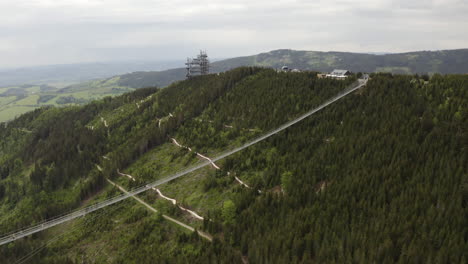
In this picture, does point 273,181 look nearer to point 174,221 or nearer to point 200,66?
point 174,221

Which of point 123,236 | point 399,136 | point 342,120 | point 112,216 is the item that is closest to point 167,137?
point 112,216

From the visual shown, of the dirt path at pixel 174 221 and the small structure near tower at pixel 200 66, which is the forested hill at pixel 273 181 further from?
the small structure near tower at pixel 200 66

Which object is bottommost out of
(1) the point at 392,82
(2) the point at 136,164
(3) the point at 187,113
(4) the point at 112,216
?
(4) the point at 112,216

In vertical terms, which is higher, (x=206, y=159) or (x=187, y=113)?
(x=187, y=113)

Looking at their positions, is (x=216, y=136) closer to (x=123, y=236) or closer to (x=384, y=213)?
(x=123, y=236)

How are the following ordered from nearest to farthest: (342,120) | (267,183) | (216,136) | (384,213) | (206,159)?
(384,213)
(267,183)
(342,120)
(206,159)
(216,136)

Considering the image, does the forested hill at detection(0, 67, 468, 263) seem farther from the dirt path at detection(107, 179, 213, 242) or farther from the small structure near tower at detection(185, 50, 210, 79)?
the small structure near tower at detection(185, 50, 210, 79)

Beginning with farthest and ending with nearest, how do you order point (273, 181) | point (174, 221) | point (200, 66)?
point (200, 66), point (174, 221), point (273, 181)


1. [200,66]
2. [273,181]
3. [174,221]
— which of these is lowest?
[174,221]

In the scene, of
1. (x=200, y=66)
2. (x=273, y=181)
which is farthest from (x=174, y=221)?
(x=200, y=66)
